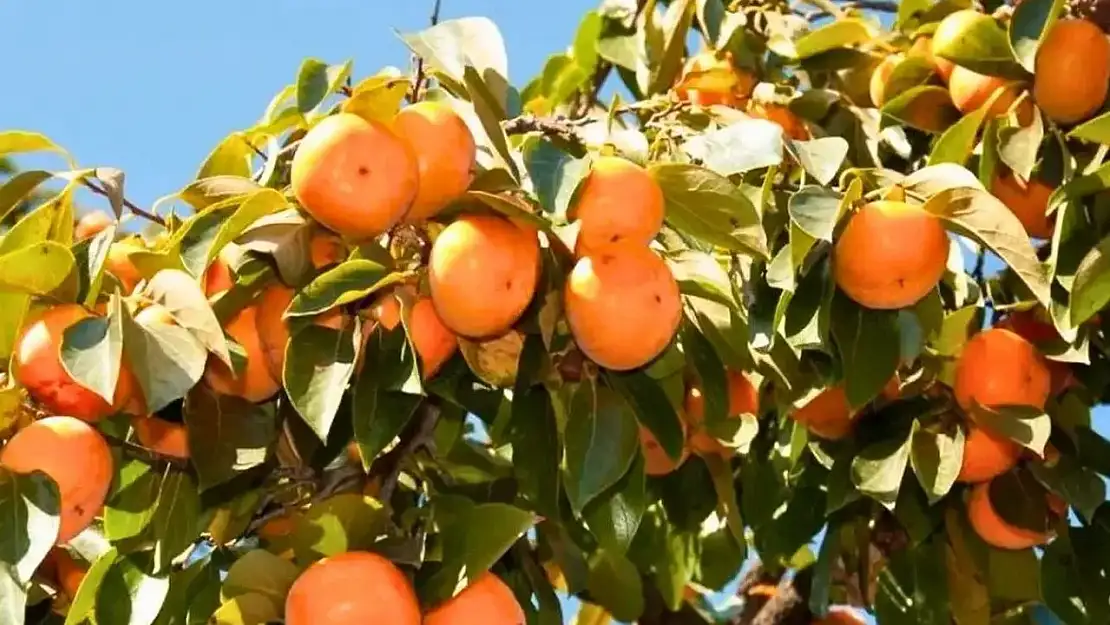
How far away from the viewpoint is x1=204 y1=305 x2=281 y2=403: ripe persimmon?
1.32 m

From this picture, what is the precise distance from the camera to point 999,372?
158 cm

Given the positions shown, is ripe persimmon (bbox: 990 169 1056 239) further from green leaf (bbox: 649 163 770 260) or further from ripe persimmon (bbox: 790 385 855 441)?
green leaf (bbox: 649 163 770 260)

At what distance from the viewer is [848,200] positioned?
131 cm

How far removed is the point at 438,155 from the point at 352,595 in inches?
14.2

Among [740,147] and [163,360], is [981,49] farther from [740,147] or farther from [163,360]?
[163,360]

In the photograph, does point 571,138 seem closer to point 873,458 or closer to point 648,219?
point 648,219

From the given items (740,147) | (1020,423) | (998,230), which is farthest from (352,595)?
(1020,423)

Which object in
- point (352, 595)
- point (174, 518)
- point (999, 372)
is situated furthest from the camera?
point (999, 372)

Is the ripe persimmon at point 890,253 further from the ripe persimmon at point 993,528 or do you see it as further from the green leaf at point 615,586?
the green leaf at point 615,586

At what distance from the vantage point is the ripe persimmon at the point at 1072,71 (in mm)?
1549

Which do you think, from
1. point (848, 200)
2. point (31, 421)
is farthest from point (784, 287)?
point (31, 421)

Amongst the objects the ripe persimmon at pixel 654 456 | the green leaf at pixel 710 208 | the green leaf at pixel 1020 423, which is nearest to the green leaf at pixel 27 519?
the green leaf at pixel 710 208

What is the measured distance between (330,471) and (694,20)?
1.08 metres

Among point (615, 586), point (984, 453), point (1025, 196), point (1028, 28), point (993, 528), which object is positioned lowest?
point (615, 586)
